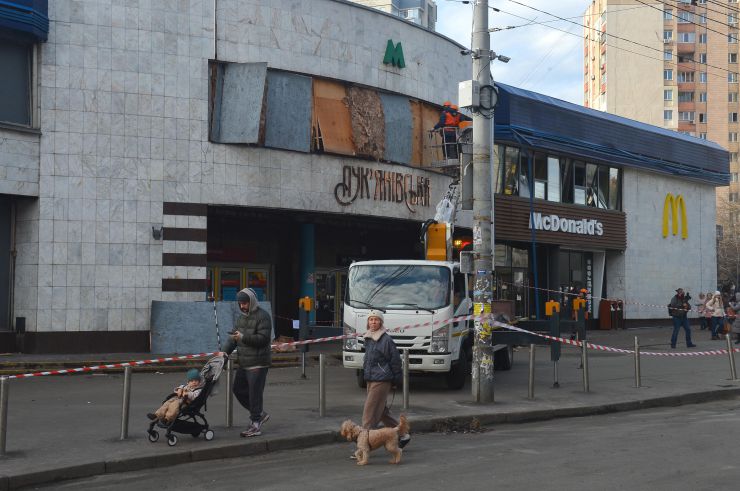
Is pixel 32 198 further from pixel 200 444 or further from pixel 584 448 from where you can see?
pixel 584 448

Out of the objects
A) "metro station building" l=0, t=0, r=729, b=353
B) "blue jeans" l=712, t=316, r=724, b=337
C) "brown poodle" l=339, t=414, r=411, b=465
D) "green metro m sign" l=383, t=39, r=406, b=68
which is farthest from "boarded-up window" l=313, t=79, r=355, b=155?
"brown poodle" l=339, t=414, r=411, b=465

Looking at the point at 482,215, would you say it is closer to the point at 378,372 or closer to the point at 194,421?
the point at 378,372

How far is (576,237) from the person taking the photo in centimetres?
3556

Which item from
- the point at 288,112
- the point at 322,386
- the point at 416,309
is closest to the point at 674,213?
the point at 288,112

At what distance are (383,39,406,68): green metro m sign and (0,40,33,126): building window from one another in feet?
31.9

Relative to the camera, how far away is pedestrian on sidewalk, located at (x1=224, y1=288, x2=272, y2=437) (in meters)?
11.0

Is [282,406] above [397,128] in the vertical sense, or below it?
below

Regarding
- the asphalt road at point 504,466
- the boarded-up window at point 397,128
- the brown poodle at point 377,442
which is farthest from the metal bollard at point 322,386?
the boarded-up window at point 397,128

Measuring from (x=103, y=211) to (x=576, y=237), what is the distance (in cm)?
2027

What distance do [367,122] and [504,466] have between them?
1689 centimetres

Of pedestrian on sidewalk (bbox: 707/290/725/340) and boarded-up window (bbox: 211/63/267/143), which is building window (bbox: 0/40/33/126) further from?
pedestrian on sidewalk (bbox: 707/290/725/340)

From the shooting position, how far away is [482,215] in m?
14.7

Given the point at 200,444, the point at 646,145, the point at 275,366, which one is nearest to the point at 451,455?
the point at 200,444

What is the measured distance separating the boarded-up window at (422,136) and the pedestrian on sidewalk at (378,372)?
16.5m
